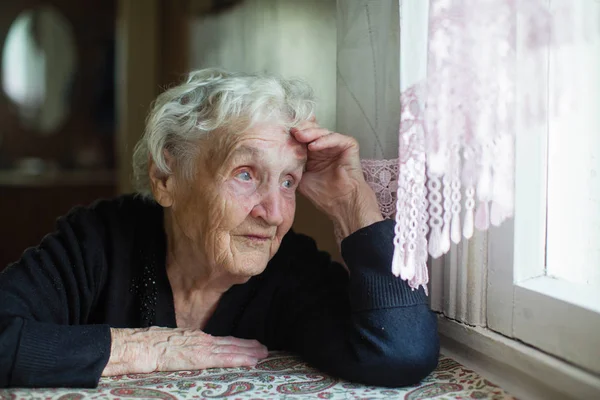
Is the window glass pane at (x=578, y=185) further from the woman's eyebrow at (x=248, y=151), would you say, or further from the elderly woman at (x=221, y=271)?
the woman's eyebrow at (x=248, y=151)

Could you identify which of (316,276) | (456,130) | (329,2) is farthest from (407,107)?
(329,2)

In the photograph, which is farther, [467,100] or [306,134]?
[306,134]

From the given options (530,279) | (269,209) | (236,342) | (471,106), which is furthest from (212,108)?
(530,279)

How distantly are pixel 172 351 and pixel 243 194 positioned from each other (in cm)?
34

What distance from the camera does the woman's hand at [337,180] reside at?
141cm

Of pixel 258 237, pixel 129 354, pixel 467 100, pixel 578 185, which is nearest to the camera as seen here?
pixel 467 100

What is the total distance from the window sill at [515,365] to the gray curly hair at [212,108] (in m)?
0.55

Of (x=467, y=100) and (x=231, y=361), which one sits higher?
(x=467, y=100)

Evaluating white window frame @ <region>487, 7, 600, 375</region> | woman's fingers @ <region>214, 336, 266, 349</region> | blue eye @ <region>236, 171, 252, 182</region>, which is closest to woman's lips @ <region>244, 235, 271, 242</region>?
blue eye @ <region>236, 171, 252, 182</region>

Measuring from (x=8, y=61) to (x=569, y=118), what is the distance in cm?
446

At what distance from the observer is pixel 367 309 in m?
1.34

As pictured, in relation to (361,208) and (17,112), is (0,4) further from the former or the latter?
(361,208)

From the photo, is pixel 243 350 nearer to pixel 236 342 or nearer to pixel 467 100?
pixel 236 342

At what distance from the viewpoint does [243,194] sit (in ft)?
4.55
